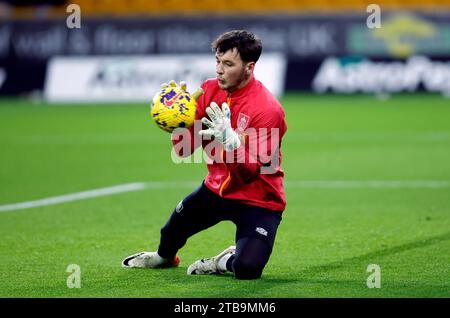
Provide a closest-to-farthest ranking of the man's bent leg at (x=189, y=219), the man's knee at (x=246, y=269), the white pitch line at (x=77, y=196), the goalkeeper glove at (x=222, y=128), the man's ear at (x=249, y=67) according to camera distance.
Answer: the goalkeeper glove at (x=222, y=128) < the man's knee at (x=246, y=269) < the man's ear at (x=249, y=67) < the man's bent leg at (x=189, y=219) < the white pitch line at (x=77, y=196)

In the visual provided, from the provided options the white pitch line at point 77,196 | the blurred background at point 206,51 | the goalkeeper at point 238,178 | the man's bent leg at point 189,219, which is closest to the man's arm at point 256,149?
the goalkeeper at point 238,178

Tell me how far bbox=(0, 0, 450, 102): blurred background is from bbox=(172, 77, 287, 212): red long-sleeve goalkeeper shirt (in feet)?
60.8

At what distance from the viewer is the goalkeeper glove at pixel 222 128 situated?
6727mm

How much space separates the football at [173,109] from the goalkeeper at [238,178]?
12cm

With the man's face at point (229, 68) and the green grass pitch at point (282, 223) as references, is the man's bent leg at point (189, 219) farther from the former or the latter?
the man's face at point (229, 68)

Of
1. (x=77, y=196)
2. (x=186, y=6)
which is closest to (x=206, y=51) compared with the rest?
(x=186, y=6)

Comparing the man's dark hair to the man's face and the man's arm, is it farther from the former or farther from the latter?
the man's arm

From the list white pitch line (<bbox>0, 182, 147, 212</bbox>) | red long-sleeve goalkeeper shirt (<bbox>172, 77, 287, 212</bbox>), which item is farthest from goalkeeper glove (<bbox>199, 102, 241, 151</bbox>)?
white pitch line (<bbox>0, 182, 147, 212</bbox>)

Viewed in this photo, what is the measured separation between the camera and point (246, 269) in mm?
7039

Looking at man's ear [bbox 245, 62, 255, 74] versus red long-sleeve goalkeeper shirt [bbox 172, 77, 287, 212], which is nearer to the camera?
red long-sleeve goalkeeper shirt [bbox 172, 77, 287, 212]

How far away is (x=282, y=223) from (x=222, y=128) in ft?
10.8

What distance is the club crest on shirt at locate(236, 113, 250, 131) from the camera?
7.22 meters

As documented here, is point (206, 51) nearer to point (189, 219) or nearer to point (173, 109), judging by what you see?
point (189, 219)

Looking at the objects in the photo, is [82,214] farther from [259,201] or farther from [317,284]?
[317,284]
